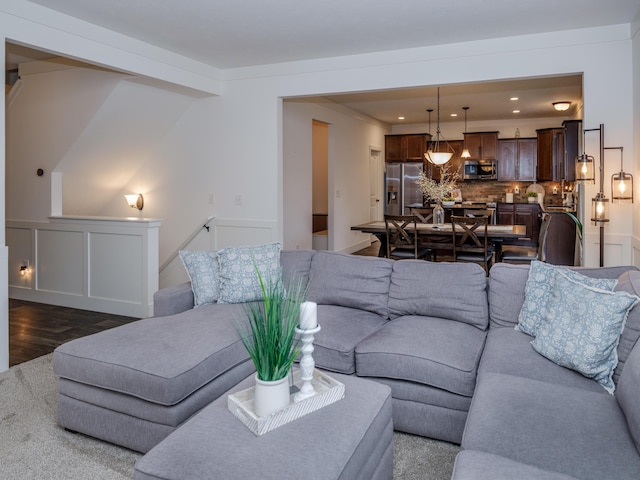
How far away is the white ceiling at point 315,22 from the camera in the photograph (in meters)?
3.55

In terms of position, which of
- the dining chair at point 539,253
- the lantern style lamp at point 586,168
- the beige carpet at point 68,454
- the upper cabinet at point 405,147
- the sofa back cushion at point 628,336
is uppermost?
the upper cabinet at point 405,147

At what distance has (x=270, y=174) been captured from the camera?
535 centimetres

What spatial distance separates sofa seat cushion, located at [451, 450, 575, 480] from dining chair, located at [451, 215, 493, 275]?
12.1 ft

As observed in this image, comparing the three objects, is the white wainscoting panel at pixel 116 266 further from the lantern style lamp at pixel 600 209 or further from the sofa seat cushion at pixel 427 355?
the lantern style lamp at pixel 600 209

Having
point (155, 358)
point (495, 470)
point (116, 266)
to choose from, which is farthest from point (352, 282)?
point (116, 266)

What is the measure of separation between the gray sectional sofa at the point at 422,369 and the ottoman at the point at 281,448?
1.13 feet

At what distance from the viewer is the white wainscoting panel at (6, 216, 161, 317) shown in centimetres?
482

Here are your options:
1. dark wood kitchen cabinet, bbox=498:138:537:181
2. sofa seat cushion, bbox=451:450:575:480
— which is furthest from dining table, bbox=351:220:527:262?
dark wood kitchen cabinet, bbox=498:138:537:181

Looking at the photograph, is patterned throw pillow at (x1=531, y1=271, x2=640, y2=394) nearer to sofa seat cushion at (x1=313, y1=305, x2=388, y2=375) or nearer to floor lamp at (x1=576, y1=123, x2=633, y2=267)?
sofa seat cushion at (x1=313, y1=305, x2=388, y2=375)

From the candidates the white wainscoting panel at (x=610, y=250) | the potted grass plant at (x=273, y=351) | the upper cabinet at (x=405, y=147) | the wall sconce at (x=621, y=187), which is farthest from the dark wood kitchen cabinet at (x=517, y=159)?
the potted grass plant at (x=273, y=351)

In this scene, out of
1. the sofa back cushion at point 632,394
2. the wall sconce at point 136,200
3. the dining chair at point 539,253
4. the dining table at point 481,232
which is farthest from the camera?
the wall sconce at point 136,200

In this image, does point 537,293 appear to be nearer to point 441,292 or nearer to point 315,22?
point 441,292

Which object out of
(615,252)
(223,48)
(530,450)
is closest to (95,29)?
(223,48)

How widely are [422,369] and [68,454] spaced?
176 cm
